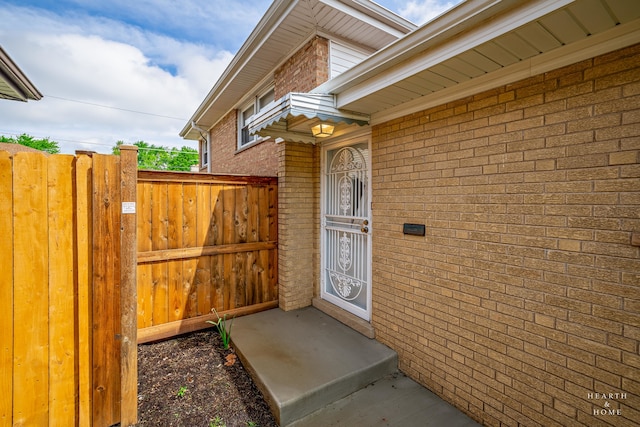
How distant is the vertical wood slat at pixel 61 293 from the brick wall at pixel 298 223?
8.94 feet

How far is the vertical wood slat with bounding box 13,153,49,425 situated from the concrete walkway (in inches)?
68.8

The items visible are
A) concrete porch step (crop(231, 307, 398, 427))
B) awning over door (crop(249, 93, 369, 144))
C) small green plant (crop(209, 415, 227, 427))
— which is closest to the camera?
small green plant (crop(209, 415, 227, 427))

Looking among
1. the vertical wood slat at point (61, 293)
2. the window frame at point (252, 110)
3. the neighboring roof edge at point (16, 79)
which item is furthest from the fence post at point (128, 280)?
the window frame at point (252, 110)

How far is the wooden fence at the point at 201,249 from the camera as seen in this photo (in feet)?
12.8

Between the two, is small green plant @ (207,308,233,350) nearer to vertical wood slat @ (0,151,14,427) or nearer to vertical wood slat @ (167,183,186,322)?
vertical wood slat @ (167,183,186,322)

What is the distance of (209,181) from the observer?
428cm

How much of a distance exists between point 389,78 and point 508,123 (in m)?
1.07

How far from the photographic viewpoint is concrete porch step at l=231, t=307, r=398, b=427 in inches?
106

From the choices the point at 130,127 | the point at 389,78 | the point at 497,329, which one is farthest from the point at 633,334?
the point at 130,127

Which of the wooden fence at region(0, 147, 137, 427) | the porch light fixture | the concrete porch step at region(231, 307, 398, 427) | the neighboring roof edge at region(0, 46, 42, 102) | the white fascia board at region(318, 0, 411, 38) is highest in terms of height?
Answer: the white fascia board at region(318, 0, 411, 38)

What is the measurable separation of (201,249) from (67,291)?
6.54 ft

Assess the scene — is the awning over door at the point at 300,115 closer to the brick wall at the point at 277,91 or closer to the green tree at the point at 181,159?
the brick wall at the point at 277,91

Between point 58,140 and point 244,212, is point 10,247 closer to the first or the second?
point 244,212

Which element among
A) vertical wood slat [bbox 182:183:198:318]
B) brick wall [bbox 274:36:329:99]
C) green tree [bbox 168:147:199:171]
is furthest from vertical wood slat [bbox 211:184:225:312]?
green tree [bbox 168:147:199:171]
